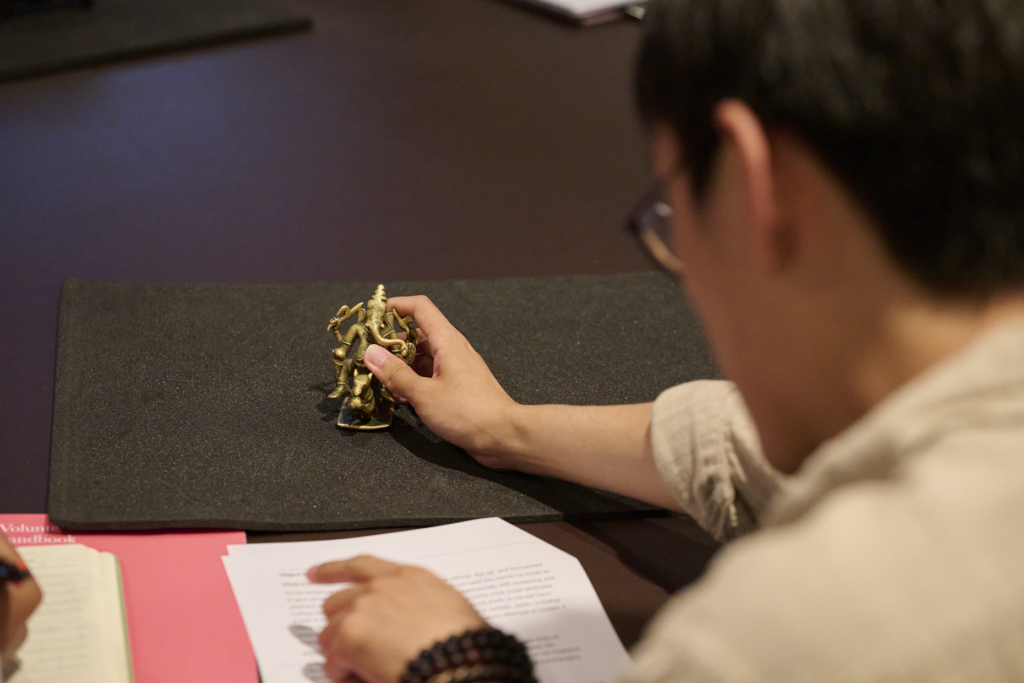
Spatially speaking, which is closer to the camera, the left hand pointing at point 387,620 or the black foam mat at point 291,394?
the left hand pointing at point 387,620

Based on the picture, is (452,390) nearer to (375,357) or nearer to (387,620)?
(375,357)

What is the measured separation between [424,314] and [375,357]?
9 centimetres

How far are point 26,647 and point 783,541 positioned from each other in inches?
24.1

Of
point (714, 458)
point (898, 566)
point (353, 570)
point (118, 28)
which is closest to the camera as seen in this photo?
point (898, 566)

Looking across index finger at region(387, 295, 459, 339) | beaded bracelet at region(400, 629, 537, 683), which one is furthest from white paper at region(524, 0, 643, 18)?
beaded bracelet at region(400, 629, 537, 683)

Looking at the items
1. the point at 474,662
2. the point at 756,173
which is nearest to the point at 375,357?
the point at 474,662

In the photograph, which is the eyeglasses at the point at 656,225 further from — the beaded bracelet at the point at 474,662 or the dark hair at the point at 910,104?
the beaded bracelet at the point at 474,662

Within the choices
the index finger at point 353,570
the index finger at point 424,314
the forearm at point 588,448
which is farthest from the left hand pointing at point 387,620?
the index finger at point 424,314

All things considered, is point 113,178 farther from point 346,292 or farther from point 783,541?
point 783,541

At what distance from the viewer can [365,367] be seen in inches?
43.9

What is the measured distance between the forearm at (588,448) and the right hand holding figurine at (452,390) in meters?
0.01

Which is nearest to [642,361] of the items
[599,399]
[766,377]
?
[599,399]

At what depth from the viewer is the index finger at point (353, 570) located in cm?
81

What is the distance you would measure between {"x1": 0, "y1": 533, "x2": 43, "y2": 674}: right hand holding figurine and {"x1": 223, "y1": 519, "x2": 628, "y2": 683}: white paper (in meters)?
0.18
